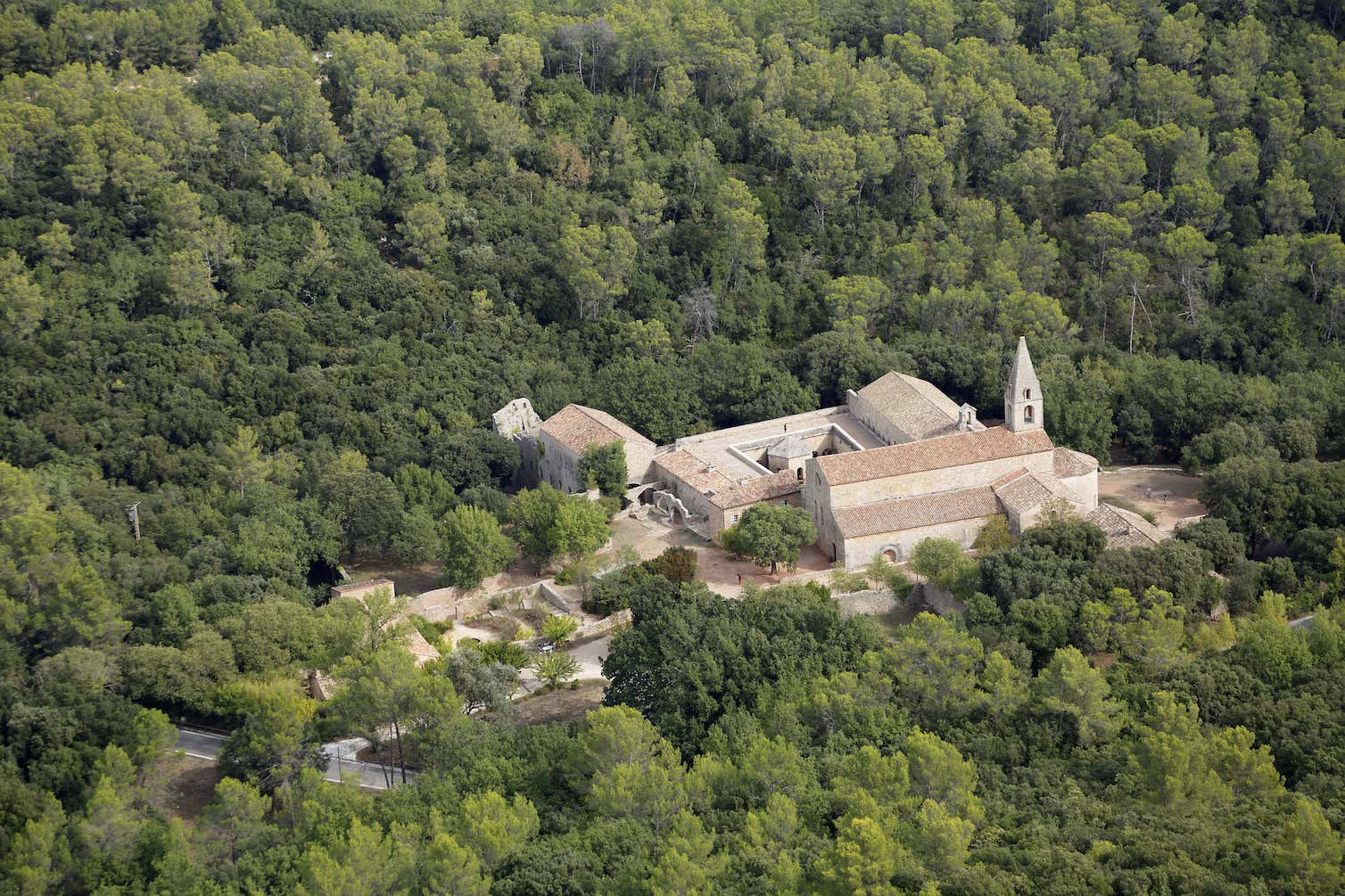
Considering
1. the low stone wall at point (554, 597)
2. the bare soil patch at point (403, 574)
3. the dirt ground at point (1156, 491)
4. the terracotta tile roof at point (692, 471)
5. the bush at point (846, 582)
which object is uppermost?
the terracotta tile roof at point (692, 471)

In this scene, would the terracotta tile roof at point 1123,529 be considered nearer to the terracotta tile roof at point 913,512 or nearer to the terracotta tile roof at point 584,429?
the terracotta tile roof at point 913,512

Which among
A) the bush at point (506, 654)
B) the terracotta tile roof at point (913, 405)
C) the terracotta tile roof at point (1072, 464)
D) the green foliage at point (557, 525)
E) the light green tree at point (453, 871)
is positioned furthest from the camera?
the terracotta tile roof at point (913, 405)

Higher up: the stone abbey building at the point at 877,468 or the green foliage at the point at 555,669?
the stone abbey building at the point at 877,468

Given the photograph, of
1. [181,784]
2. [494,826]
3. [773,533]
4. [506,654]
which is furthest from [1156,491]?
[181,784]

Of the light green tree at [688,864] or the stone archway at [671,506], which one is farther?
the stone archway at [671,506]

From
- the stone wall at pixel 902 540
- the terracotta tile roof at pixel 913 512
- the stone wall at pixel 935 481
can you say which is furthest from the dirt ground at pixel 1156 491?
the stone wall at pixel 902 540

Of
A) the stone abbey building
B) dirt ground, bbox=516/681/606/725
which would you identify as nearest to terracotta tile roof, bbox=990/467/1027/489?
the stone abbey building

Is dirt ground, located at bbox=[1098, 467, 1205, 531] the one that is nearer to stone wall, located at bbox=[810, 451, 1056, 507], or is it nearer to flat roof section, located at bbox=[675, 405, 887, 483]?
stone wall, located at bbox=[810, 451, 1056, 507]
